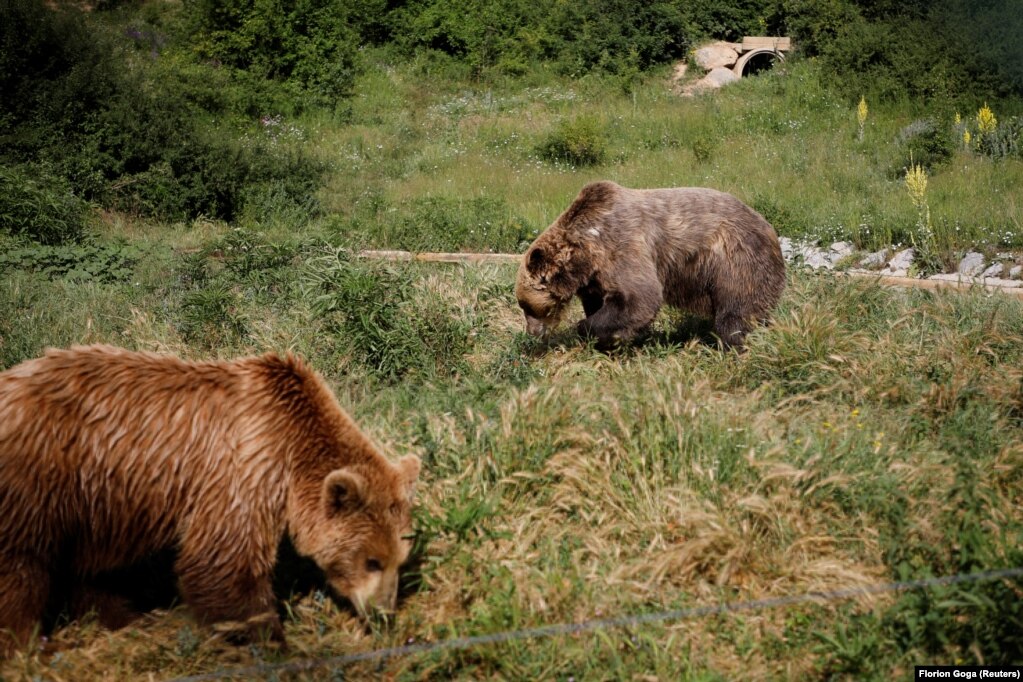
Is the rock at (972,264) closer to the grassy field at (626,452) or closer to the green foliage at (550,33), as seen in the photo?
the grassy field at (626,452)

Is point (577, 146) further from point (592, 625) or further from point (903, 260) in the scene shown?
point (592, 625)

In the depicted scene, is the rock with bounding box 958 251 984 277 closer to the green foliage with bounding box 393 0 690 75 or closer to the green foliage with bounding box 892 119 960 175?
the green foliage with bounding box 892 119 960 175

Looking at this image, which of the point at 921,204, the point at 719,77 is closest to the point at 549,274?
the point at 921,204

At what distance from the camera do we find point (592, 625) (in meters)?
3.88

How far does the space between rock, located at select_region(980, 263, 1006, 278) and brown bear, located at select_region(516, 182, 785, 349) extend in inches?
164

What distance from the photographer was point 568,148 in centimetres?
1625

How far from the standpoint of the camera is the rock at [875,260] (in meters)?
10.8

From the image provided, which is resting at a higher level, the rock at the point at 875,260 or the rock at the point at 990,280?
the rock at the point at 990,280

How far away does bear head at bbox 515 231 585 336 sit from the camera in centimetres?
704

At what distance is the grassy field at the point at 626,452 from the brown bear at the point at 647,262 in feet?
0.97

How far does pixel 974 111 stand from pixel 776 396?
11.9 meters

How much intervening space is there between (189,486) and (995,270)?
30.2 ft

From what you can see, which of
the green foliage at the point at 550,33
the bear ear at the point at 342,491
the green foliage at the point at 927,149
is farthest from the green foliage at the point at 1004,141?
the bear ear at the point at 342,491

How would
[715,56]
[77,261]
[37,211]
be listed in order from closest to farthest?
[77,261]
[37,211]
[715,56]
